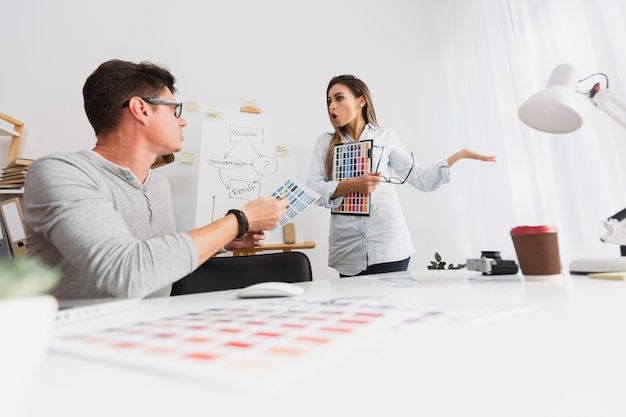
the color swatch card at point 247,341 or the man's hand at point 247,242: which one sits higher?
the man's hand at point 247,242

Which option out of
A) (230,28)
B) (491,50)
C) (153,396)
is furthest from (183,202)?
(153,396)

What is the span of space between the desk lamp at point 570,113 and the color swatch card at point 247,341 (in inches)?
24.1

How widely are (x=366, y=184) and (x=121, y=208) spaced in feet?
3.15

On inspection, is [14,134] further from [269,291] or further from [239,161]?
[269,291]

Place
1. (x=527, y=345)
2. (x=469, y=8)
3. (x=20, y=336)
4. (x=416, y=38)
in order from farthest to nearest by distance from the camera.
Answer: (x=416, y=38) < (x=469, y=8) < (x=527, y=345) < (x=20, y=336)

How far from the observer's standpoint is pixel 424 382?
278 millimetres

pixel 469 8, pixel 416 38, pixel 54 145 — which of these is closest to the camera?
pixel 54 145

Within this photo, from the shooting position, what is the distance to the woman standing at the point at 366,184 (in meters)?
1.84

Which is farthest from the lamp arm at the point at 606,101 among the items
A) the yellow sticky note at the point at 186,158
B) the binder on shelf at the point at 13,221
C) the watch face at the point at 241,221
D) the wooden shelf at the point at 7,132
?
the wooden shelf at the point at 7,132

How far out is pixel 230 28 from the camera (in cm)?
274

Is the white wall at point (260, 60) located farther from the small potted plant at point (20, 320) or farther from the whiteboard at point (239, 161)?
the small potted plant at point (20, 320)

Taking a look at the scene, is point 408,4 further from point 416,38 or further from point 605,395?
point 605,395

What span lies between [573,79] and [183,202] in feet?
7.00

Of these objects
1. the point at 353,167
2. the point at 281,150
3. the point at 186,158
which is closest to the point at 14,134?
the point at 186,158
